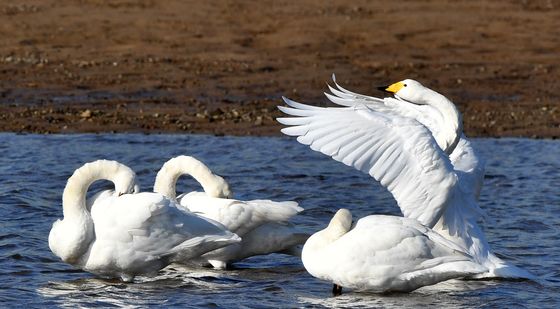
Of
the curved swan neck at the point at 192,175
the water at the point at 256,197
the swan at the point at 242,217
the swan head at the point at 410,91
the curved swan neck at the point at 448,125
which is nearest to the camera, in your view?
the water at the point at 256,197

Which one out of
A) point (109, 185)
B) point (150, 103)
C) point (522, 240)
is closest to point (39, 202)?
point (109, 185)

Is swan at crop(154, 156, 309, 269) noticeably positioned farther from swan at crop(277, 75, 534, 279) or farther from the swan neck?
the swan neck

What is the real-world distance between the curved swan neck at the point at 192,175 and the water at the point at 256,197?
59 cm

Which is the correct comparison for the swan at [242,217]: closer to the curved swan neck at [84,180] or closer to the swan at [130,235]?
the swan at [130,235]

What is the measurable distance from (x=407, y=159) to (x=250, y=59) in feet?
38.1

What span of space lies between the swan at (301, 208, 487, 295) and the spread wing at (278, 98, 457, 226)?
18 centimetres

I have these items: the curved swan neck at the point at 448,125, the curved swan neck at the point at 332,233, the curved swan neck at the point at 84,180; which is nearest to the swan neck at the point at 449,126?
the curved swan neck at the point at 448,125

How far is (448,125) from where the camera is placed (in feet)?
28.5

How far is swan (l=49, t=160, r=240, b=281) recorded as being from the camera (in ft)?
27.7

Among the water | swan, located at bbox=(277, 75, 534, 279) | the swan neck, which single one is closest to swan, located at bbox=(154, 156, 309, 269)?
the water

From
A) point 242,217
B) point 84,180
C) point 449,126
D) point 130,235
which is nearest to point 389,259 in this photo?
point 449,126

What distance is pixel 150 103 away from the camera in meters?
17.0

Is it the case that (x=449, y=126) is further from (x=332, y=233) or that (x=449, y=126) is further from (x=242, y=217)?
(x=242, y=217)

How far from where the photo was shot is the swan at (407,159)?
26.6 feet
